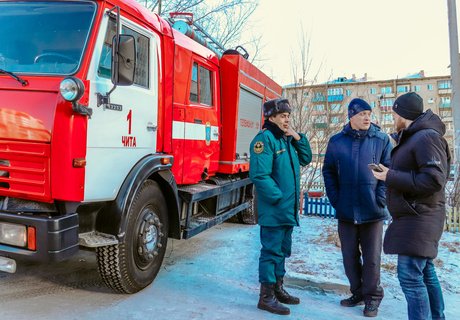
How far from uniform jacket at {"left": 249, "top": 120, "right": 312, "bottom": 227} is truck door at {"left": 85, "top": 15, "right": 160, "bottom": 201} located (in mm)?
1158

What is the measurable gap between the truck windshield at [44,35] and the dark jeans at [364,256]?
2843mm

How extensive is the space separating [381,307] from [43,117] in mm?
3404

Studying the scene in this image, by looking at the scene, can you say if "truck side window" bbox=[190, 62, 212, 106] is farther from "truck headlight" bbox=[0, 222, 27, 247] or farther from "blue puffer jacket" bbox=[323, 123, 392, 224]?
"truck headlight" bbox=[0, 222, 27, 247]

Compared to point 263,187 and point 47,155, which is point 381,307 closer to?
point 263,187

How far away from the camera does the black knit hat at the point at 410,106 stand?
2.89 metres

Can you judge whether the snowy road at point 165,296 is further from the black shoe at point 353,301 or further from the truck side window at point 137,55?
the truck side window at point 137,55

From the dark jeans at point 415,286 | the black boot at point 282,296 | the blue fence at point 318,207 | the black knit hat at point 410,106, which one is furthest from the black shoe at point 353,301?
the blue fence at point 318,207

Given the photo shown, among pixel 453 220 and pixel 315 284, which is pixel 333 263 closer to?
pixel 315 284

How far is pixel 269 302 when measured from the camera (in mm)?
3494

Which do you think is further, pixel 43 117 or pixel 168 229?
pixel 168 229

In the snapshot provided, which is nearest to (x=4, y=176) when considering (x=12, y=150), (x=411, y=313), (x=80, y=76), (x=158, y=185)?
(x=12, y=150)

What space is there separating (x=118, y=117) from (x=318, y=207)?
21.1 ft

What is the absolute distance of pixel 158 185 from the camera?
4180 mm

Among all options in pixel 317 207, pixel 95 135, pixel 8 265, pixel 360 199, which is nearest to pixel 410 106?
pixel 360 199
